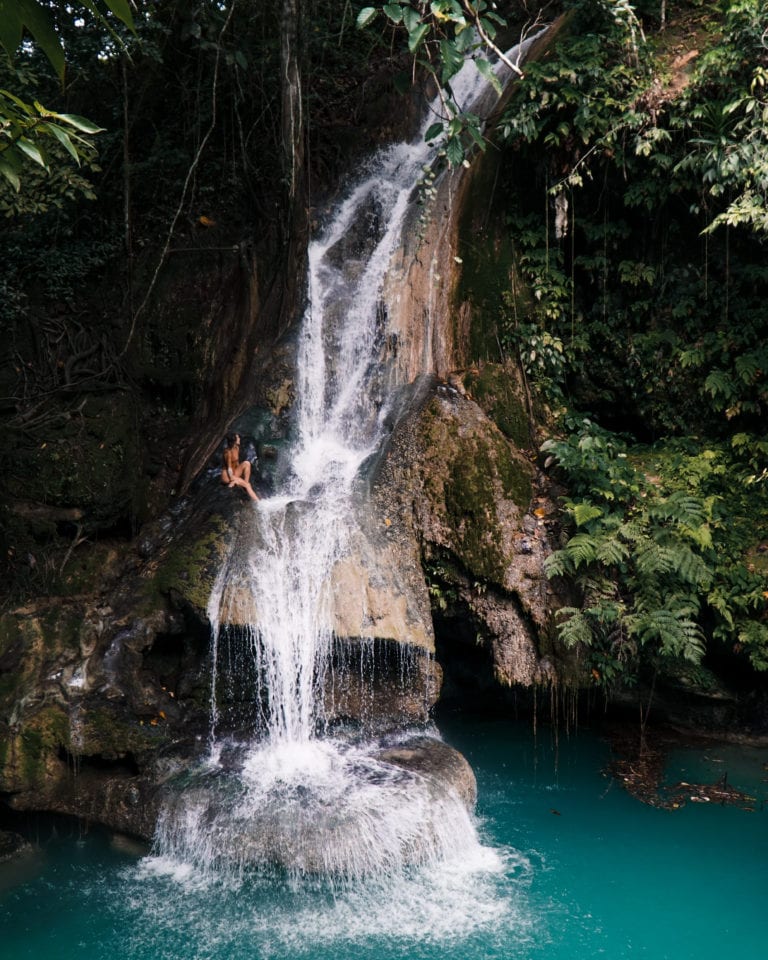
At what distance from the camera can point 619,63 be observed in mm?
7926

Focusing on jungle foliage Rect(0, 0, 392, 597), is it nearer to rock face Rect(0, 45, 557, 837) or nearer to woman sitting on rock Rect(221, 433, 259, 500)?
rock face Rect(0, 45, 557, 837)

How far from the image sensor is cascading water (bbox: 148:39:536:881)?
5.51 m

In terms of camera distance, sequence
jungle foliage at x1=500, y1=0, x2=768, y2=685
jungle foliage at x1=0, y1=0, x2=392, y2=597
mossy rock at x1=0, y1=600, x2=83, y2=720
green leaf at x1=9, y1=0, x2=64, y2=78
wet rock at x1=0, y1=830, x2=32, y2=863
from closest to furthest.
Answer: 1. green leaf at x1=9, y1=0, x2=64, y2=78
2. wet rock at x1=0, y1=830, x2=32, y2=863
3. mossy rock at x1=0, y1=600, x2=83, y2=720
4. jungle foliage at x1=500, y1=0, x2=768, y2=685
5. jungle foliage at x1=0, y1=0, x2=392, y2=597

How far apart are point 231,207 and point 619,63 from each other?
5241 mm

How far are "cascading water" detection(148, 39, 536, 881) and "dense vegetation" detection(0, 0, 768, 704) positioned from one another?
1560 mm

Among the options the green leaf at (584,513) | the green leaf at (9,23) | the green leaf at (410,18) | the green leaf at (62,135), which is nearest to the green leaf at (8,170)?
the green leaf at (62,135)

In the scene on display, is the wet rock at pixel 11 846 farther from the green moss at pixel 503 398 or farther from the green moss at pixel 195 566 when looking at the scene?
the green moss at pixel 503 398

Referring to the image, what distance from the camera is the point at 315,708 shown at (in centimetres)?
670

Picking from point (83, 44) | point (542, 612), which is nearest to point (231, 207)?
point (83, 44)

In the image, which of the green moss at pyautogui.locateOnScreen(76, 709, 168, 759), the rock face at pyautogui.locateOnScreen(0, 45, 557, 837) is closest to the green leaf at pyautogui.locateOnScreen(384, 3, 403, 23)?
the rock face at pyautogui.locateOnScreen(0, 45, 557, 837)

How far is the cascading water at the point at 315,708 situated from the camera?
217 inches

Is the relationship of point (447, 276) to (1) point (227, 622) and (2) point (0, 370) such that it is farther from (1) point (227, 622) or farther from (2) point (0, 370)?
(2) point (0, 370)

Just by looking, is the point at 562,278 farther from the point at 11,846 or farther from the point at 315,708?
the point at 11,846

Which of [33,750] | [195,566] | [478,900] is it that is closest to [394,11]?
[195,566]
